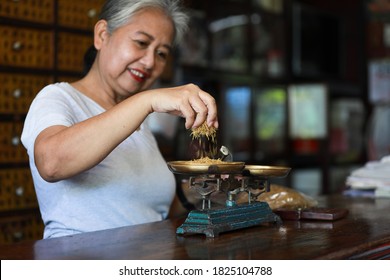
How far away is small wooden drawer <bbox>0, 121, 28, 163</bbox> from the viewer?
3289 mm

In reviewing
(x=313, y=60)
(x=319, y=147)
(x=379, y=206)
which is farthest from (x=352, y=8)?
(x=379, y=206)

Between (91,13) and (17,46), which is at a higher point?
(91,13)

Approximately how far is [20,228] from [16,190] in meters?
0.22

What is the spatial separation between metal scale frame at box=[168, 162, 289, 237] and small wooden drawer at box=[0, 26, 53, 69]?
6.65 feet

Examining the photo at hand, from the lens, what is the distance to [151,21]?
2.03 m

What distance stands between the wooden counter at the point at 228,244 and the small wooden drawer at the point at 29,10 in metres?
1.99

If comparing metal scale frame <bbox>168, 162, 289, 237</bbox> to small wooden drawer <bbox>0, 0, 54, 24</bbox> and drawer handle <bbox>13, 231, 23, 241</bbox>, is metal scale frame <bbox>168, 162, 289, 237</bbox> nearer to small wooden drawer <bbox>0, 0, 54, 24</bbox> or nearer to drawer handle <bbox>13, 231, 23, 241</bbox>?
drawer handle <bbox>13, 231, 23, 241</bbox>

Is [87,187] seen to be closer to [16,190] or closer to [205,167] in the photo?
[205,167]

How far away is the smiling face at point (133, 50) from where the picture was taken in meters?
2.00

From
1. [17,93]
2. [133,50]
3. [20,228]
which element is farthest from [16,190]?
[133,50]

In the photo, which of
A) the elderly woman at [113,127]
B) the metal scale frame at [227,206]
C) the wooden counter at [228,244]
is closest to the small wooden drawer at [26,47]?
the elderly woman at [113,127]

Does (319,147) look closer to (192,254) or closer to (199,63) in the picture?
(199,63)

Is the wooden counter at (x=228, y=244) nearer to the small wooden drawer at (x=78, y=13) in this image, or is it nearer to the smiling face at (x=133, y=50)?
the smiling face at (x=133, y=50)

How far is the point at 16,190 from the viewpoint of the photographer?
334cm
